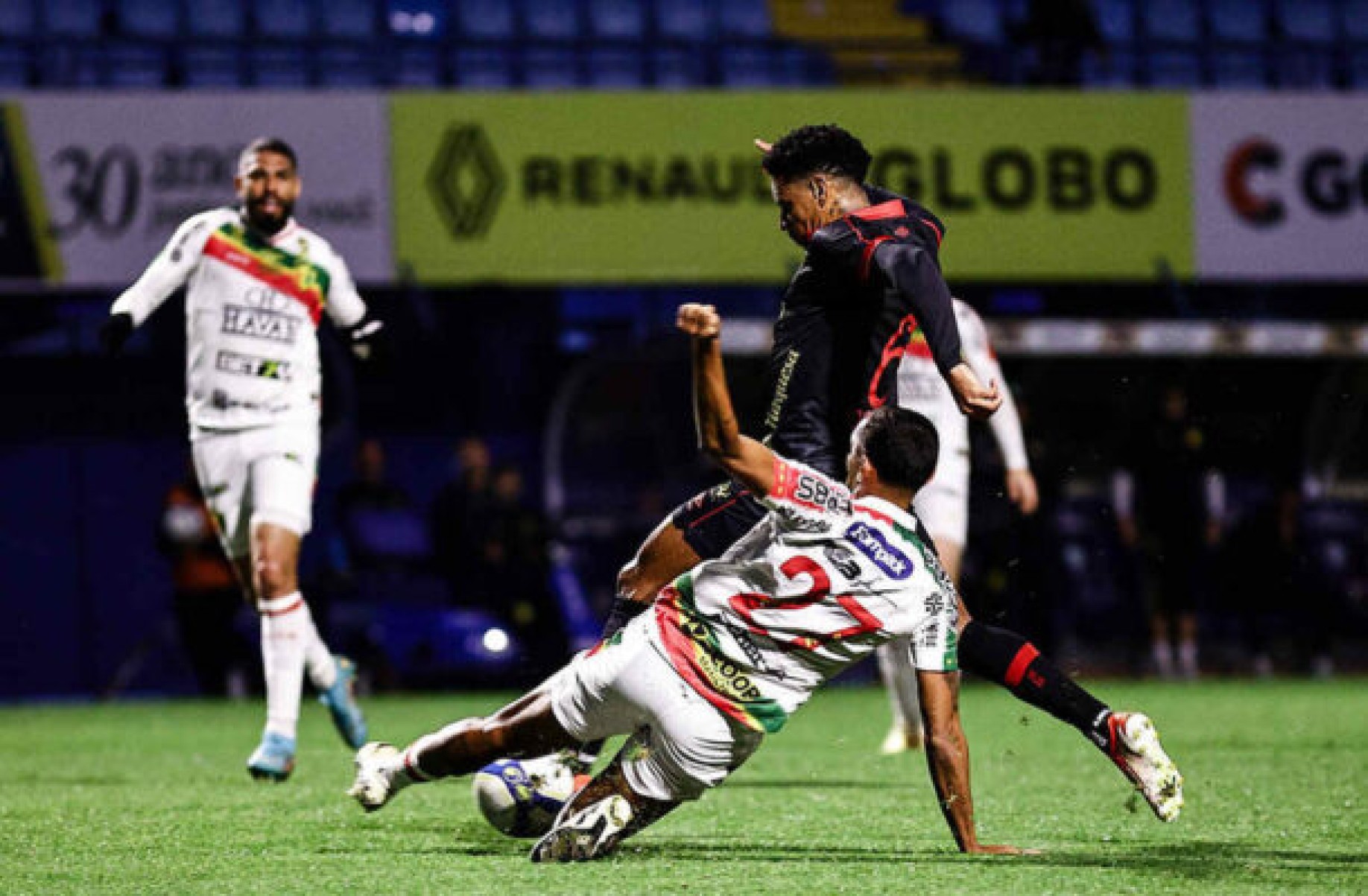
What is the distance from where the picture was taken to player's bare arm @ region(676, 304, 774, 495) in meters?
4.89

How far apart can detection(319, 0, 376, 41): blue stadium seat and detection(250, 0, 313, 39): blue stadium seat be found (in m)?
0.11

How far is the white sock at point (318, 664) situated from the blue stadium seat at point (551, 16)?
10529mm

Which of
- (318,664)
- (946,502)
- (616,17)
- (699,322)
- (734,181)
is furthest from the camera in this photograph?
(616,17)

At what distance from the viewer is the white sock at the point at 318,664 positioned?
326 inches

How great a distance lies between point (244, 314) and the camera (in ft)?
26.9

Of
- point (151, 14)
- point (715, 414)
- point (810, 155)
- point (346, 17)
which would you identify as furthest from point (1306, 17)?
point (715, 414)

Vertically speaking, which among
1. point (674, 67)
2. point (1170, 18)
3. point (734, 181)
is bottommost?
point (734, 181)

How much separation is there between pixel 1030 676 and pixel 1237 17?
569 inches

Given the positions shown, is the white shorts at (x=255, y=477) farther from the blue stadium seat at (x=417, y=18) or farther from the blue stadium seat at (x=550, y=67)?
the blue stadium seat at (x=550, y=67)

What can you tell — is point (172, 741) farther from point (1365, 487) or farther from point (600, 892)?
point (1365, 487)

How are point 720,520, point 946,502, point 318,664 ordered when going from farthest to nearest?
point 946,502
point 318,664
point 720,520

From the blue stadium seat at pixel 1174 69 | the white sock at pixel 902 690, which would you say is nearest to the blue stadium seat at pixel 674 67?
the blue stadium seat at pixel 1174 69

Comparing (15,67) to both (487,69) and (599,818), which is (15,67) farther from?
(599,818)

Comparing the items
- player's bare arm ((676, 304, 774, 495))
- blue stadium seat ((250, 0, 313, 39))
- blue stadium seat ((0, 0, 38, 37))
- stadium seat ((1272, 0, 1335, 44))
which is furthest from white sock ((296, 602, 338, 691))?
stadium seat ((1272, 0, 1335, 44))
